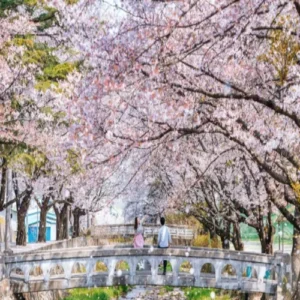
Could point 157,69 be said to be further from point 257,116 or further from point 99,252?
point 99,252

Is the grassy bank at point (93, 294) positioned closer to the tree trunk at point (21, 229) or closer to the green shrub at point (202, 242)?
the tree trunk at point (21, 229)

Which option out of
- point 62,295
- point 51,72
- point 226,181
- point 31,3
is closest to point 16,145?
point 51,72

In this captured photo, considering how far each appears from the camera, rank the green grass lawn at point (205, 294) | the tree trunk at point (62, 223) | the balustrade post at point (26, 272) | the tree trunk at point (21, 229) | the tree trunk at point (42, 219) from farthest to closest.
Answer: the tree trunk at point (62, 223), the tree trunk at point (42, 219), the tree trunk at point (21, 229), the green grass lawn at point (205, 294), the balustrade post at point (26, 272)

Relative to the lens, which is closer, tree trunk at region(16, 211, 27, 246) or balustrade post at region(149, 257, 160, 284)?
balustrade post at region(149, 257, 160, 284)

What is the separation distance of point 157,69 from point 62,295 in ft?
62.8

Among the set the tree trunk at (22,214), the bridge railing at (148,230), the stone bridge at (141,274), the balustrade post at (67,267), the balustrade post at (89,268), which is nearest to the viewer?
the stone bridge at (141,274)

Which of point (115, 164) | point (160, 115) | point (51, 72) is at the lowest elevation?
point (115, 164)

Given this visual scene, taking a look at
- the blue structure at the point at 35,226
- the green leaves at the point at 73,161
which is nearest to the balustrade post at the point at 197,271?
the green leaves at the point at 73,161

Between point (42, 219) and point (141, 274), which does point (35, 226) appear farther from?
point (141, 274)

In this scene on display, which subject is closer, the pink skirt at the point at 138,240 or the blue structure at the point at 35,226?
the pink skirt at the point at 138,240

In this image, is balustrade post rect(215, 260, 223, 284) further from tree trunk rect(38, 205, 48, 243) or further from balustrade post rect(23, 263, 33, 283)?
tree trunk rect(38, 205, 48, 243)

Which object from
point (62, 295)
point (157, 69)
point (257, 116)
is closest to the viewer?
point (157, 69)

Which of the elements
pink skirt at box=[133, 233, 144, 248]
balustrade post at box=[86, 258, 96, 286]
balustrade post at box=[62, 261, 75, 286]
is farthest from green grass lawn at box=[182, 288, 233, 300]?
balustrade post at box=[62, 261, 75, 286]

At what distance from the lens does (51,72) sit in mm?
15625
